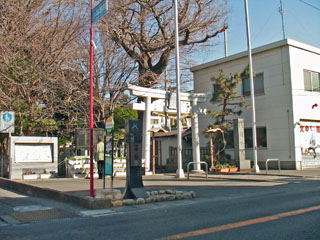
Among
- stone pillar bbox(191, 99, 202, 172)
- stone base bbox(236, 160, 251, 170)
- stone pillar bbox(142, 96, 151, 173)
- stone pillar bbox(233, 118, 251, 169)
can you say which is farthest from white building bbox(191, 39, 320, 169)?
stone pillar bbox(142, 96, 151, 173)

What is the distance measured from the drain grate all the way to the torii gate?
30.1 feet

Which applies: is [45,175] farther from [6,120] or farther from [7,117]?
[7,117]

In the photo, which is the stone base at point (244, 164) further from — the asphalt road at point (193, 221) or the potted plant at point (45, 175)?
the potted plant at point (45, 175)

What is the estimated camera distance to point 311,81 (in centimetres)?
2194

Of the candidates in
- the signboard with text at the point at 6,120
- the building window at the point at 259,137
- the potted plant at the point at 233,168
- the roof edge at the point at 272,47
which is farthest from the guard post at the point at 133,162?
the roof edge at the point at 272,47

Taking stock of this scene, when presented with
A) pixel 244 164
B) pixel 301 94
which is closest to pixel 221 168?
pixel 244 164

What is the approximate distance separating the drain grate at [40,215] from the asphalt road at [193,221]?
10.1 inches

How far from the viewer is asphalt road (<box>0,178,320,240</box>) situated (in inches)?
242

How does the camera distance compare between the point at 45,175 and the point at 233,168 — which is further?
the point at 233,168

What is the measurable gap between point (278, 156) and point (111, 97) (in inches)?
421

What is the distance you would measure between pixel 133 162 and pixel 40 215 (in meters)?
2.88

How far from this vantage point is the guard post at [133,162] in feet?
32.9

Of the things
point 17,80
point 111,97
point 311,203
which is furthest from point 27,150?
point 311,203

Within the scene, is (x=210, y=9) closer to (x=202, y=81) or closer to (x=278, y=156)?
(x=202, y=81)
